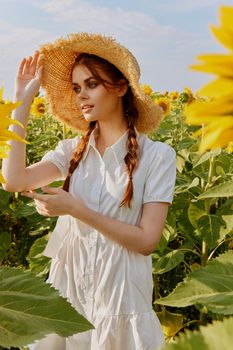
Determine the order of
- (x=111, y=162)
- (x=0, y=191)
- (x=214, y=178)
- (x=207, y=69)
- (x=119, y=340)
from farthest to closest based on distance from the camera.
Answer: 1. (x=0, y=191)
2. (x=214, y=178)
3. (x=111, y=162)
4. (x=119, y=340)
5. (x=207, y=69)

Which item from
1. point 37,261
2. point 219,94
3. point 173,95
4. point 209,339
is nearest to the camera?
point 209,339

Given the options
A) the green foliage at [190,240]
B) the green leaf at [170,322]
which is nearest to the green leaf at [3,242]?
the green foliage at [190,240]

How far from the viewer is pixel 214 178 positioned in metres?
2.61

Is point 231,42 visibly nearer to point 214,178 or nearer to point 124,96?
point 124,96

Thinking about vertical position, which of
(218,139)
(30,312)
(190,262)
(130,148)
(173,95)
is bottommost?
(190,262)

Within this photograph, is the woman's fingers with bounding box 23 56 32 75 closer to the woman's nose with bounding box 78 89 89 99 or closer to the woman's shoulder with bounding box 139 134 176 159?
the woman's nose with bounding box 78 89 89 99

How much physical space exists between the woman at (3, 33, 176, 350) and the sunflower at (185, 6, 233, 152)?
1161 millimetres

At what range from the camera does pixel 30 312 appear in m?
0.91

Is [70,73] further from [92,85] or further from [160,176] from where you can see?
[160,176]

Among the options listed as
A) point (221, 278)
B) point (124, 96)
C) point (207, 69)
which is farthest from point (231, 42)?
point (124, 96)

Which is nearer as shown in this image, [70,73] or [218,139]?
[218,139]

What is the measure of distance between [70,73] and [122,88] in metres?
0.25

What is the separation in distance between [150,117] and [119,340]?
2.17ft

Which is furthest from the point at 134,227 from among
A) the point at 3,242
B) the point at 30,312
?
the point at 3,242
